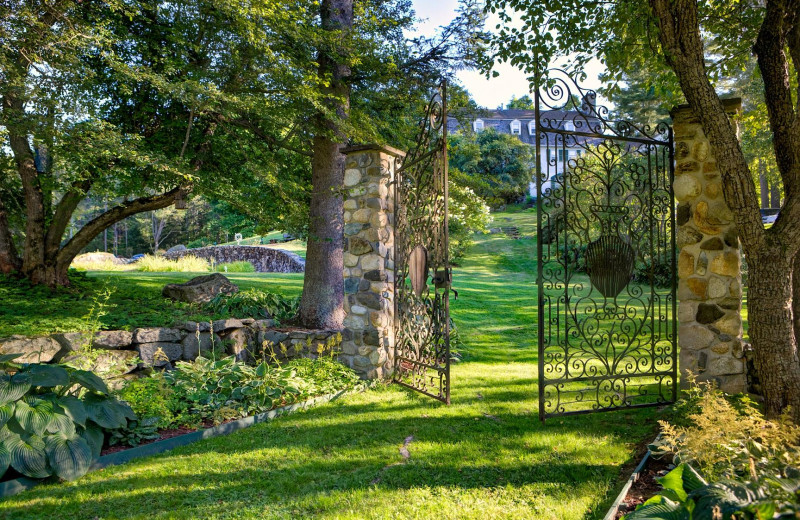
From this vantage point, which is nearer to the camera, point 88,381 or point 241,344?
point 88,381

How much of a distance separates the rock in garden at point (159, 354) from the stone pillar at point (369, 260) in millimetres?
1915

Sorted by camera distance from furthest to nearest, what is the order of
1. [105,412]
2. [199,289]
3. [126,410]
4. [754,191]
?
[199,289], [126,410], [105,412], [754,191]

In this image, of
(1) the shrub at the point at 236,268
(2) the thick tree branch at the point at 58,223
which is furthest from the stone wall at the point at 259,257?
(2) the thick tree branch at the point at 58,223

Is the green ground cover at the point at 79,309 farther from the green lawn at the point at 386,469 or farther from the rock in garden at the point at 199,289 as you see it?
the green lawn at the point at 386,469

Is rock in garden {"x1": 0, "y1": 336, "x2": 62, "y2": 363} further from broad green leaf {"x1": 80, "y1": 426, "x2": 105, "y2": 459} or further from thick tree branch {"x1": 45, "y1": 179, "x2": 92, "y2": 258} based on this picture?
thick tree branch {"x1": 45, "y1": 179, "x2": 92, "y2": 258}

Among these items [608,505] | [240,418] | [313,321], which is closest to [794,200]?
[608,505]

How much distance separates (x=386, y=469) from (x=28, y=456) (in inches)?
90.0

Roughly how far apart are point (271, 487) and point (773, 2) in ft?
15.8

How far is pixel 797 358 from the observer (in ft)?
11.8

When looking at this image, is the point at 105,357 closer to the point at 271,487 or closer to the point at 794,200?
the point at 271,487

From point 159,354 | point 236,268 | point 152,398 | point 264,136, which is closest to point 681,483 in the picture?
point 152,398

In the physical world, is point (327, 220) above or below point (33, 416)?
above

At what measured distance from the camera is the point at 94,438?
11.8 feet

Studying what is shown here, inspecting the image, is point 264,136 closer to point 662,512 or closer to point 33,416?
point 33,416
